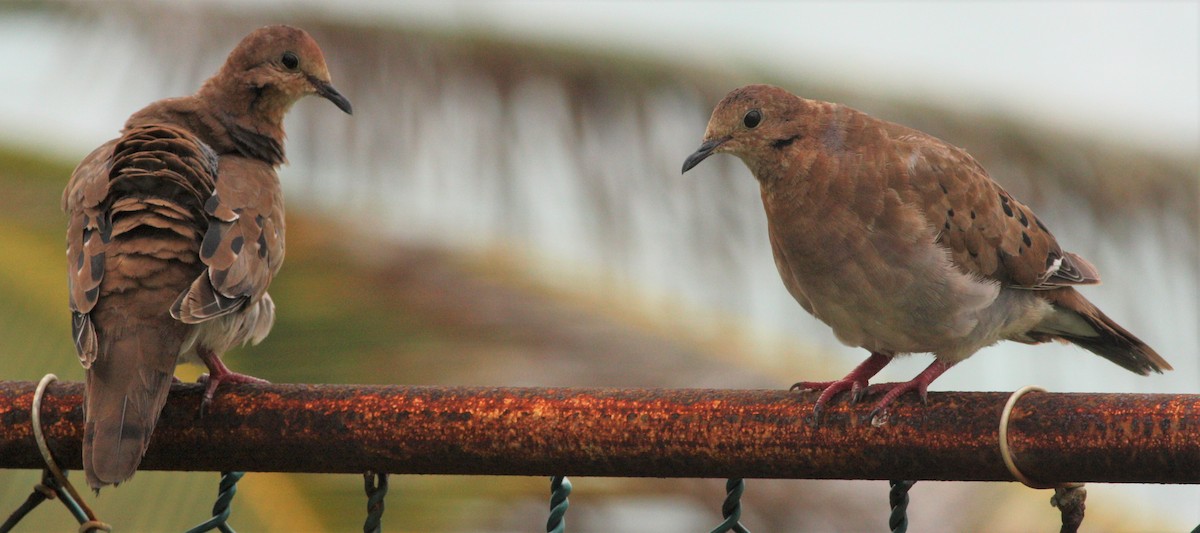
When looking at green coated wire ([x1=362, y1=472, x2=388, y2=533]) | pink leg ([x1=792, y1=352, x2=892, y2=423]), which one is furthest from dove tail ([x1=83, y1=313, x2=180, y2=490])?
pink leg ([x1=792, y1=352, x2=892, y2=423])

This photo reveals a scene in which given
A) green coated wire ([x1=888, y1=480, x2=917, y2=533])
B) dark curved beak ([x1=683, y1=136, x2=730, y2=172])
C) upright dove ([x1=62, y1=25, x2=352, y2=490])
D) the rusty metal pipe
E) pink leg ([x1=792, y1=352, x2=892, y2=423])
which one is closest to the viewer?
the rusty metal pipe

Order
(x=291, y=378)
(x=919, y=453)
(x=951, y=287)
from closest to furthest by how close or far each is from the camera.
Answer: (x=919, y=453) < (x=951, y=287) < (x=291, y=378)

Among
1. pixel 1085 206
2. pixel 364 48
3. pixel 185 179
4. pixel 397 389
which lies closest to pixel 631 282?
pixel 364 48

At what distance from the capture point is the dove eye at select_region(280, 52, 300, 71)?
4172 mm

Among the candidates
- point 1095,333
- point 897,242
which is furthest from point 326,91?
point 1095,333

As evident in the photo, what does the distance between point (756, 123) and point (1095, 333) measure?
122 cm

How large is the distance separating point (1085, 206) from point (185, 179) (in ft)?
15.5

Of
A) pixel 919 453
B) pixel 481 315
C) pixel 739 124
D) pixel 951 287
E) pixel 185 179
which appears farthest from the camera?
pixel 481 315

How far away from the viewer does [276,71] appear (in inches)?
163

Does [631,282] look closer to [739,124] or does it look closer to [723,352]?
[723,352]

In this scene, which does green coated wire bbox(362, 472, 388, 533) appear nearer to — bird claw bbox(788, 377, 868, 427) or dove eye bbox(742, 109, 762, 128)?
bird claw bbox(788, 377, 868, 427)

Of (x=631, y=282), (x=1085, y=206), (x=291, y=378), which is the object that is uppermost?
(x=1085, y=206)

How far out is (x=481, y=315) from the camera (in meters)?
5.92

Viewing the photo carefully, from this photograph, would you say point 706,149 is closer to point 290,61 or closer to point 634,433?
point 290,61
